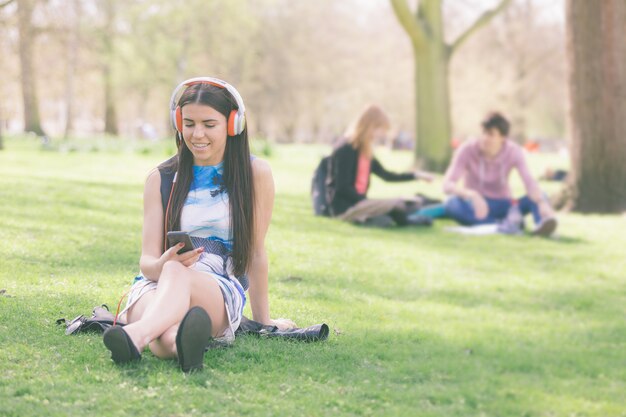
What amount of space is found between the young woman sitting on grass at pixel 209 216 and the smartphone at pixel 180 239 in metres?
0.03

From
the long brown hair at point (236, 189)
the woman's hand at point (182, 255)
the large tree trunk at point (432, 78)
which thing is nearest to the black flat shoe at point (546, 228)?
the long brown hair at point (236, 189)

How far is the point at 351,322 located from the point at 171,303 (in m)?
1.92

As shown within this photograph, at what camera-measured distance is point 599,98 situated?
1285cm

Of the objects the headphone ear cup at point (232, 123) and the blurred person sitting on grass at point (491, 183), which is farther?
the blurred person sitting on grass at point (491, 183)

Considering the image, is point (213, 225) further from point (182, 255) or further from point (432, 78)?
point (432, 78)

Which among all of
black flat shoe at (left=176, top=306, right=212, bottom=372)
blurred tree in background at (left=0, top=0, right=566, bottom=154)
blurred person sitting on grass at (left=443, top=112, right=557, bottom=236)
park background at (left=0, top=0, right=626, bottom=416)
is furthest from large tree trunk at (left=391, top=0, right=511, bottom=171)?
black flat shoe at (left=176, top=306, right=212, bottom=372)

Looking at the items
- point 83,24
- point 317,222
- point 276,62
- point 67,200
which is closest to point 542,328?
point 317,222

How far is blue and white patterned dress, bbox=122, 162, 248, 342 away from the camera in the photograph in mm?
4645

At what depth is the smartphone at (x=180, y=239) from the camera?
4199mm

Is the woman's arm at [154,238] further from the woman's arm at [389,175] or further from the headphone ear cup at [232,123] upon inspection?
the woman's arm at [389,175]

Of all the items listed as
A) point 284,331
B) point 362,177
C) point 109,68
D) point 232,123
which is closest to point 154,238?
point 232,123

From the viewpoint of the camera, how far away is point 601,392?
15.7 ft

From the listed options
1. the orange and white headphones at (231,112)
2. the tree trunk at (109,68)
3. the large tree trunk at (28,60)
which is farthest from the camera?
the tree trunk at (109,68)

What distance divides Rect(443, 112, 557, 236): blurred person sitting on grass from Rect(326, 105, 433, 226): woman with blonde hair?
623 mm
